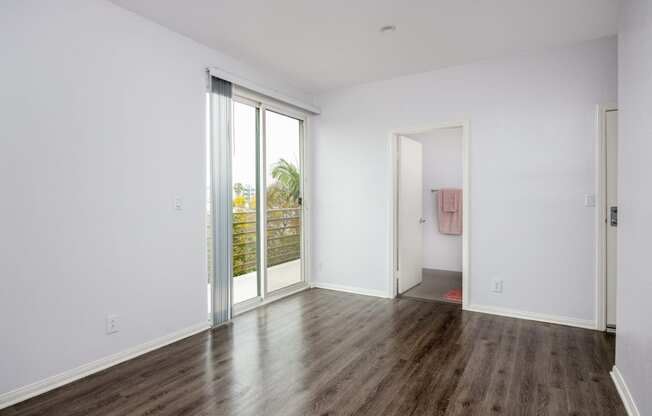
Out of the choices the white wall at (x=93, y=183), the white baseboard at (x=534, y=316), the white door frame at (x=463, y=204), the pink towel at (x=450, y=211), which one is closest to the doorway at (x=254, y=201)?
the white wall at (x=93, y=183)

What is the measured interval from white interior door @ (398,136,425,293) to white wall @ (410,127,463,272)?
36.0 inches

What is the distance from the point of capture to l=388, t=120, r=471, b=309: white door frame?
12.7 feet

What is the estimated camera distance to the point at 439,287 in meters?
4.85

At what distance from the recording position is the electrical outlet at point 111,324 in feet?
8.64

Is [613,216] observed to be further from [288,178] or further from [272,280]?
[272,280]

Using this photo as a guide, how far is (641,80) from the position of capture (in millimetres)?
1889

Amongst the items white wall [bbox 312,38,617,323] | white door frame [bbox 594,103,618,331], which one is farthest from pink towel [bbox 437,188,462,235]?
white door frame [bbox 594,103,618,331]

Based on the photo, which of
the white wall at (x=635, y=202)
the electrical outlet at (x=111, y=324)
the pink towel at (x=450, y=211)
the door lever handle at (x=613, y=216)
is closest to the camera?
the white wall at (x=635, y=202)

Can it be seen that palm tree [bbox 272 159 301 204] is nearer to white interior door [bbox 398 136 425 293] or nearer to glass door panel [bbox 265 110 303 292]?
glass door panel [bbox 265 110 303 292]

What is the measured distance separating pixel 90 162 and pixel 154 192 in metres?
0.52

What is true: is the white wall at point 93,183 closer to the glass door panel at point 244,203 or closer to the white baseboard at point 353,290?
the glass door panel at point 244,203

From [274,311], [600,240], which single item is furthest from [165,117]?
[600,240]

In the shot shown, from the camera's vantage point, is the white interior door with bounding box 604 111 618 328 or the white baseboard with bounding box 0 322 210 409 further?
the white interior door with bounding box 604 111 618 328

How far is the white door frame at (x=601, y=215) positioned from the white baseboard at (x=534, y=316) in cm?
10
